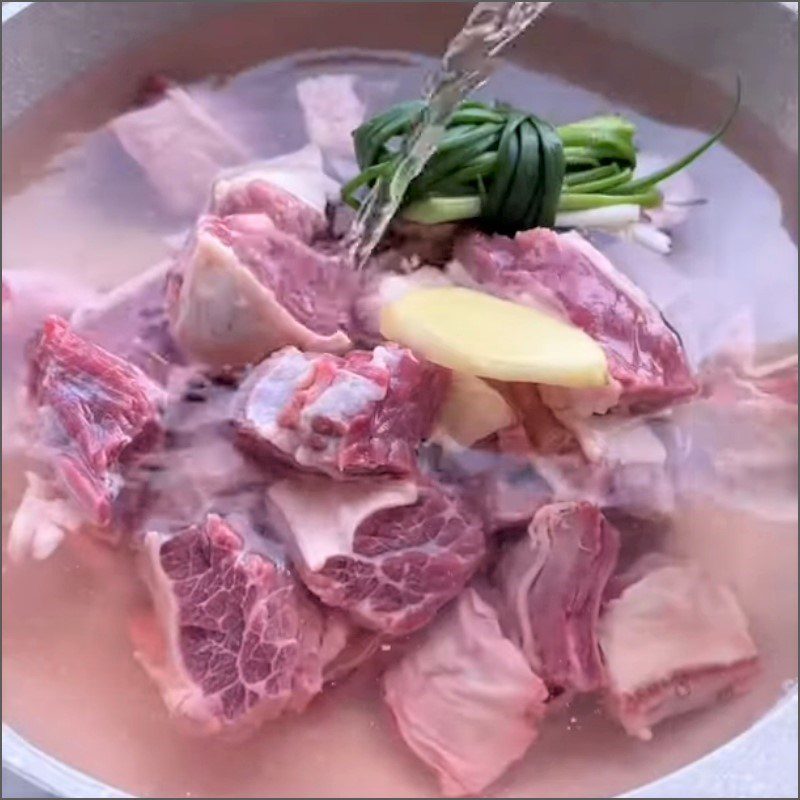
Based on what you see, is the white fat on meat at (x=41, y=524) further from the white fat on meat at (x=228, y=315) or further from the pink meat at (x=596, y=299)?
the pink meat at (x=596, y=299)

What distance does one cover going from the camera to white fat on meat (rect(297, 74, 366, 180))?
4.54 ft

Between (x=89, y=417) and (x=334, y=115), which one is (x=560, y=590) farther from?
(x=334, y=115)

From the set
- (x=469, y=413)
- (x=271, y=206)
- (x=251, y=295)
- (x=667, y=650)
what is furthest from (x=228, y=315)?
(x=667, y=650)

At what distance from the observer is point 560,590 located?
108 cm

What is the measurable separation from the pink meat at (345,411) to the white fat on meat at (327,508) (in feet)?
0.06

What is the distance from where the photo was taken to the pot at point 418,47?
1.43 m

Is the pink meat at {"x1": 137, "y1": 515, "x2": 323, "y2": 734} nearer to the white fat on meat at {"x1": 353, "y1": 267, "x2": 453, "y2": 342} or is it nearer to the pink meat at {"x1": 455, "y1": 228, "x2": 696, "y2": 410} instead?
the white fat on meat at {"x1": 353, "y1": 267, "x2": 453, "y2": 342}

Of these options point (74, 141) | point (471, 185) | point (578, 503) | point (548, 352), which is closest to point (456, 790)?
point (578, 503)

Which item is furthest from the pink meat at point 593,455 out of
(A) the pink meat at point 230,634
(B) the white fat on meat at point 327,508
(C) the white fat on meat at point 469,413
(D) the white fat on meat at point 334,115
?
(D) the white fat on meat at point 334,115

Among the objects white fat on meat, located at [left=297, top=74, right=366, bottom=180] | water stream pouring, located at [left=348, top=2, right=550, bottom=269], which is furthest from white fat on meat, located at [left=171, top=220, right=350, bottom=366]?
white fat on meat, located at [left=297, top=74, right=366, bottom=180]

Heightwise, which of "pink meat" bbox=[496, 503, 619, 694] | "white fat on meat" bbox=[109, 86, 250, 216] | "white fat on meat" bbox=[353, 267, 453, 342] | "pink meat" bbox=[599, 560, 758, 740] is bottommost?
"pink meat" bbox=[599, 560, 758, 740]

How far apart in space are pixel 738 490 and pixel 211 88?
0.76 meters

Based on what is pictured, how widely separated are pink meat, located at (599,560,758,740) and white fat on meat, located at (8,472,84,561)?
489 millimetres

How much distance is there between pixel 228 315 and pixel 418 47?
1.75ft
